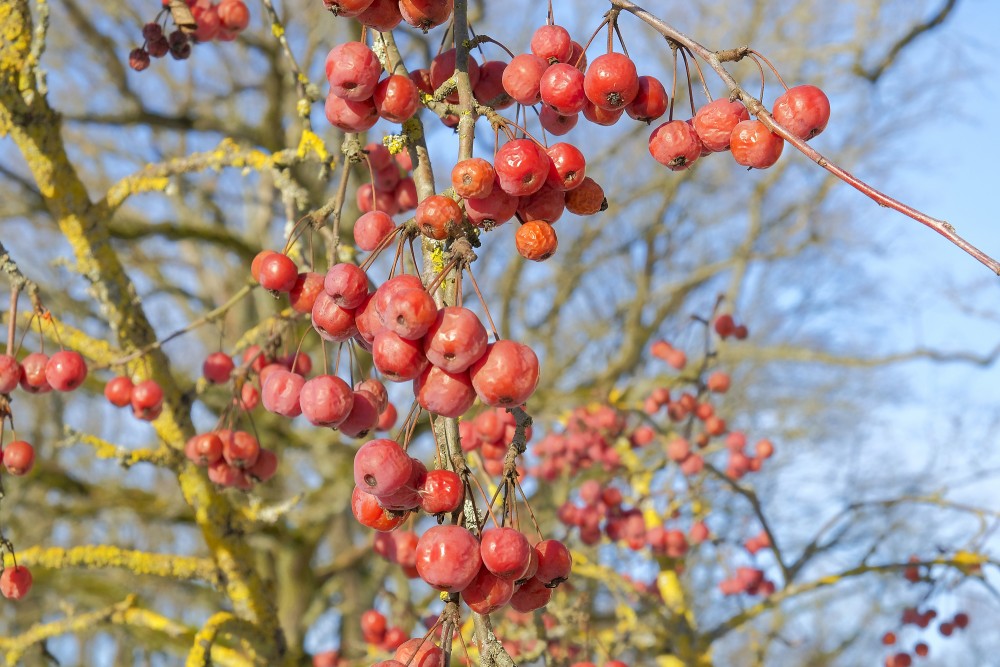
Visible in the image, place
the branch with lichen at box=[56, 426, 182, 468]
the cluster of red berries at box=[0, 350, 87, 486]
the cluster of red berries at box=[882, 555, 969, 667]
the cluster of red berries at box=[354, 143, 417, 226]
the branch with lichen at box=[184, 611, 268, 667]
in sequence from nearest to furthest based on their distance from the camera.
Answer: the cluster of red berries at box=[354, 143, 417, 226], the cluster of red berries at box=[0, 350, 87, 486], the branch with lichen at box=[184, 611, 268, 667], the branch with lichen at box=[56, 426, 182, 468], the cluster of red berries at box=[882, 555, 969, 667]

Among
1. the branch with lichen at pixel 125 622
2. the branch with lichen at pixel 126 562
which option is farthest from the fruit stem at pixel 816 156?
the branch with lichen at pixel 125 622

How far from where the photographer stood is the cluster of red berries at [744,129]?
3.97 feet

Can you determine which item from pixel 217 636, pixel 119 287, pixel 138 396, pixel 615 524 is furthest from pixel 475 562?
pixel 615 524

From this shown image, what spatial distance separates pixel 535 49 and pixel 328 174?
78 centimetres

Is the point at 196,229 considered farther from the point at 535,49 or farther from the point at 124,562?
the point at 535,49

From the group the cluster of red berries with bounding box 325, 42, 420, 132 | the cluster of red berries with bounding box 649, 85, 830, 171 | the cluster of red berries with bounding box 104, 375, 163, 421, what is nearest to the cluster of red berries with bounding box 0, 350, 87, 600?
the cluster of red berries with bounding box 104, 375, 163, 421

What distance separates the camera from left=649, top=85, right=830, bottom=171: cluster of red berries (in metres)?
1.21

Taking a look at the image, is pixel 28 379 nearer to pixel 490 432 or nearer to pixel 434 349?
pixel 490 432

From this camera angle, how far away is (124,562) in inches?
110

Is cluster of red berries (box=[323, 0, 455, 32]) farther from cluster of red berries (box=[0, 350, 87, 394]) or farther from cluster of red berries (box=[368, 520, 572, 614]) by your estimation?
cluster of red berries (box=[0, 350, 87, 394])

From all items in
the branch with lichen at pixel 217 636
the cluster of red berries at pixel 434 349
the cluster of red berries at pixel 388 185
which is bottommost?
the cluster of red berries at pixel 434 349

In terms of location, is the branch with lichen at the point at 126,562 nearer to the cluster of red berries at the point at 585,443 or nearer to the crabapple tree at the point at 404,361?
the crabapple tree at the point at 404,361

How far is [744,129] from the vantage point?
48.2 inches

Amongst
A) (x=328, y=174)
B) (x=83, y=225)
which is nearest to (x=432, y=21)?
(x=328, y=174)
